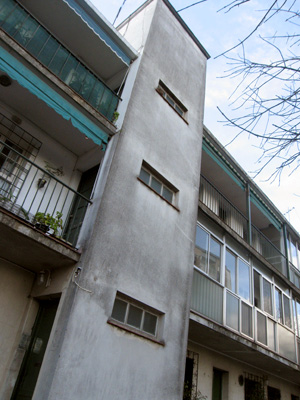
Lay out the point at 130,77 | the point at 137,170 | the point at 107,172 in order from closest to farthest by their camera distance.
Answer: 1. the point at 107,172
2. the point at 137,170
3. the point at 130,77

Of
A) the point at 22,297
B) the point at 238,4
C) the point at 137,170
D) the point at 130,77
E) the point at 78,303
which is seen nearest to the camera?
the point at 238,4

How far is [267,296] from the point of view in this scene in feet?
39.0

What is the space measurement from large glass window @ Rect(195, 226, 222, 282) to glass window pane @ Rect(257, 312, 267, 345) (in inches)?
96.2

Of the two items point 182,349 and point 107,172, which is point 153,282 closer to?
point 182,349

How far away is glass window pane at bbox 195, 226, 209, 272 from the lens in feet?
30.0

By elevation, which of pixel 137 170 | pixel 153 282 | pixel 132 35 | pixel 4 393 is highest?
pixel 132 35

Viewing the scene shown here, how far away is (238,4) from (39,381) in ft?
18.9

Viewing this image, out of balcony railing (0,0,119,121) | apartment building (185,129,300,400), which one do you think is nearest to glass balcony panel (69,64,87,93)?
balcony railing (0,0,119,121)

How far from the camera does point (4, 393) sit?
18.4ft

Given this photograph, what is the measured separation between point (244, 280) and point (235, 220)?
3.77 m

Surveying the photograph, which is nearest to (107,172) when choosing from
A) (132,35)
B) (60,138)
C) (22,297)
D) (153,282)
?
(60,138)

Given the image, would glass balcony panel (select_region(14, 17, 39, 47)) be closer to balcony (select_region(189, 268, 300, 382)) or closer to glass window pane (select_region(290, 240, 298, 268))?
balcony (select_region(189, 268, 300, 382))

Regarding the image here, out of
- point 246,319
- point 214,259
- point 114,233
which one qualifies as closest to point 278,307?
point 246,319

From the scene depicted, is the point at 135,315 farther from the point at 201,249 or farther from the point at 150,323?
the point at 201,249
